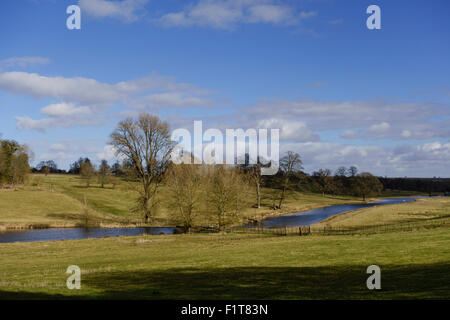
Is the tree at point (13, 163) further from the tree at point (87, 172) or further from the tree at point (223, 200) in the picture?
the tree at point (223, 200)

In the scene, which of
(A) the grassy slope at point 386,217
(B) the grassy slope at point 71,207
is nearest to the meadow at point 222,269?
(B) the grassy slope at point 71,207

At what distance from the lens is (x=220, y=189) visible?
168 feet

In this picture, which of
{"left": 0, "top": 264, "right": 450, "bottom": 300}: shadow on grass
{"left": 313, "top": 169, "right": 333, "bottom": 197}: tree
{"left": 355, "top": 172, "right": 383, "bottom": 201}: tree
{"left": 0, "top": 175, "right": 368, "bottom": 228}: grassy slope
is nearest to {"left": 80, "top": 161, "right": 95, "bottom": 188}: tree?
{"left": 0, "top": 175, "right": 368, "bottom": 228}: grassy slope

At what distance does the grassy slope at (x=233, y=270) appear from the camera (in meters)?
13.6

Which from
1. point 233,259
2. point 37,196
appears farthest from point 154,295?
point 37,196

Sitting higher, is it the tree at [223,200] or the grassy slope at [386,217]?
the tree at [223,200]

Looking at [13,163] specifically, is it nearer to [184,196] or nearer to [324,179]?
[184,196]

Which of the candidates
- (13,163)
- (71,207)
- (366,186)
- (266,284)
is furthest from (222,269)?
(366,186)

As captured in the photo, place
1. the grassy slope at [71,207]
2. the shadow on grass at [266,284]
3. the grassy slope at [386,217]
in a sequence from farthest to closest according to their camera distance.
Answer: the grassy slope at [71,207], the grassy slope at [386,217], the shadow on grass at [266,284]

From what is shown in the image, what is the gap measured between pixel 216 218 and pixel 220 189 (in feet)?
13.9

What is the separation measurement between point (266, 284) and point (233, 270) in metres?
4.63

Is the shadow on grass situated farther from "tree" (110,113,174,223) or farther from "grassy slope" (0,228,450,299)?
"tree" (110,113,174,223)

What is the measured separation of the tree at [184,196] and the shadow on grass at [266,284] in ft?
Result: 95.5

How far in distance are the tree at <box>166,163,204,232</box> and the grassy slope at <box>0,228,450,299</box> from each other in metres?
15.0
